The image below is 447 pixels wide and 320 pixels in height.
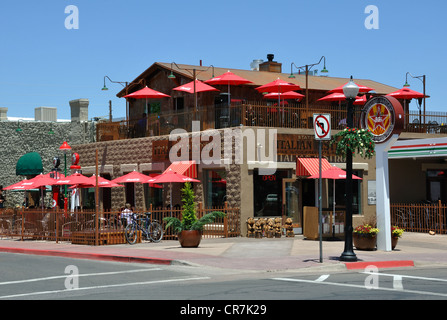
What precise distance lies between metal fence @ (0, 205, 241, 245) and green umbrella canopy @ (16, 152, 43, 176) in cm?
1394

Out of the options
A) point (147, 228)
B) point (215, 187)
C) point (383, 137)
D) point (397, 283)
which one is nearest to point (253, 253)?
Result: point (383, 137)

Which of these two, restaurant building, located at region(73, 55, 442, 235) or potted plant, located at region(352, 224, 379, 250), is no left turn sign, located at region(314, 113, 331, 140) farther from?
restaurant building, located at region(73, 55, 442, 235)

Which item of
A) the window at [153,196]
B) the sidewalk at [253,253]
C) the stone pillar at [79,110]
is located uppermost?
the stone pillar at [79,110]

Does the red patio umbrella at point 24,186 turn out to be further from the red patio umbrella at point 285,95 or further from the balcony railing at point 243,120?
the red patio umbrella at point 285,95

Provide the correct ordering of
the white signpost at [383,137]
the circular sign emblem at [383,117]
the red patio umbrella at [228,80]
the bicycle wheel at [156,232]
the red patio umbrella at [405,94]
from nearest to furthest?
the circular sign emblem at [383,117]
the white signpost at [383,137]
the bicycle wheel at [156,232]
the red patio umbrella at [228,80]
the red patio umbrella at [405,94]

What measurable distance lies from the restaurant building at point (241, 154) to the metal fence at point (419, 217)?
144 cm

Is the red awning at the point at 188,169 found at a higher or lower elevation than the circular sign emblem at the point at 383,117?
lower

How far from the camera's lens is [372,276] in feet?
47.4

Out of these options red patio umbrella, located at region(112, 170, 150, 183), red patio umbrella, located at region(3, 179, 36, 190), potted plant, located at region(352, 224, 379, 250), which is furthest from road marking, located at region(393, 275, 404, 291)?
red patio umbrella, located at region(3, 179, 36, 190)

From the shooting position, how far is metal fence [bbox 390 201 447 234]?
27797mm

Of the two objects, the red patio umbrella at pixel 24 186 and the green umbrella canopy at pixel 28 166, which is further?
the green umbrella canopy at pixel 28 166

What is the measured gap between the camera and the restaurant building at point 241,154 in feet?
87.2

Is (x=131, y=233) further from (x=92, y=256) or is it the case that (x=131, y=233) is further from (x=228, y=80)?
(x=228, y=80)

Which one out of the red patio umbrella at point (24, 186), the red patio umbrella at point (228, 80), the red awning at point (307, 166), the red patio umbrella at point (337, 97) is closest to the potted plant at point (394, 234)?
the red awning at point (307, 166)
